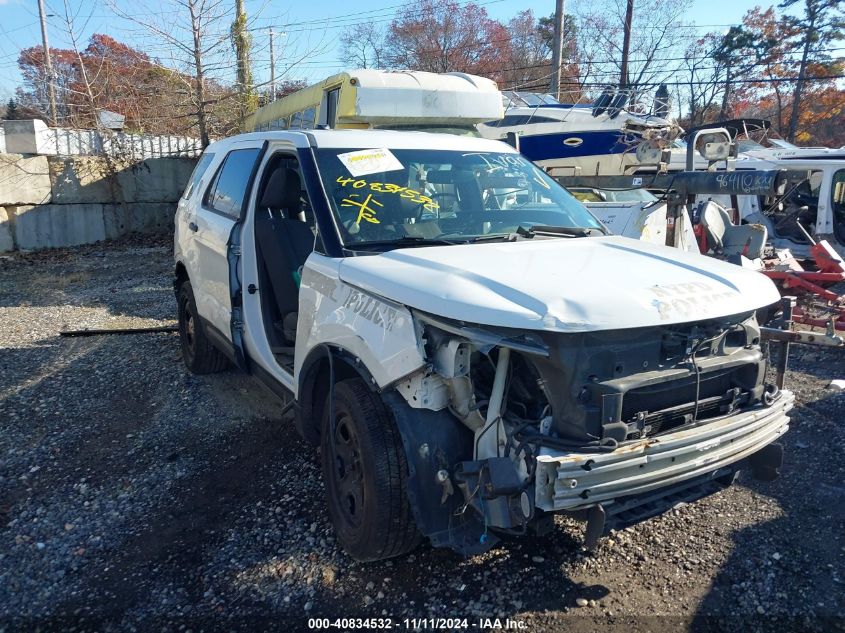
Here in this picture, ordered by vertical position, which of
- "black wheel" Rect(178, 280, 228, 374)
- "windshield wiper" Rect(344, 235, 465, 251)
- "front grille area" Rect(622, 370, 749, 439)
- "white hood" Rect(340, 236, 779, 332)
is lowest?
"black wheel" Rect(178, 280, 228, 374)

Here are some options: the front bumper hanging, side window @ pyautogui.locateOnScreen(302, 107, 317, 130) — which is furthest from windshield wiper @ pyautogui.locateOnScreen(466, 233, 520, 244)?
side window @ pyautogui.locateOnScreen(302, 107, 317, 130)

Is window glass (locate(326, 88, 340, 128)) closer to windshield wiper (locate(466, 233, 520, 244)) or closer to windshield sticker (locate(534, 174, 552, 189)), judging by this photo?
windshield sticker (locate(534, 174, 552, 189))

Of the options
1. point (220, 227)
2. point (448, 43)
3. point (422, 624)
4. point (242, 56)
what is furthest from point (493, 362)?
point (448, 43)

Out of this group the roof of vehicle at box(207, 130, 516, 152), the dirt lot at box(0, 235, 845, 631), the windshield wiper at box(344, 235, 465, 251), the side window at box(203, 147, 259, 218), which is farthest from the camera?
the side window at box(203, 147, 259, 218)

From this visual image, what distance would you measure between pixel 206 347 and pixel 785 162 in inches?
393

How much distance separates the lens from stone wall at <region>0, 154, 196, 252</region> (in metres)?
14.0

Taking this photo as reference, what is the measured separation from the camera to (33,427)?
4910 millimetres

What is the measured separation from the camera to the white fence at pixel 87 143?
14516mm

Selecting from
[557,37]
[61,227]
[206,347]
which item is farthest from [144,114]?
[206,347]

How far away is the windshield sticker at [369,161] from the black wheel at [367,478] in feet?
4.21

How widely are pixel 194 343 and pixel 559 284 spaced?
418 centimetres

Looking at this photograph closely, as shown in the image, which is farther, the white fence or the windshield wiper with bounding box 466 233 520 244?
the white fence

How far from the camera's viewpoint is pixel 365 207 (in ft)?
11.7

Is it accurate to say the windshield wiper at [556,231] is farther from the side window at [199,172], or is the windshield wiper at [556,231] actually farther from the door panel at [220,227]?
the side window at [199,172]
